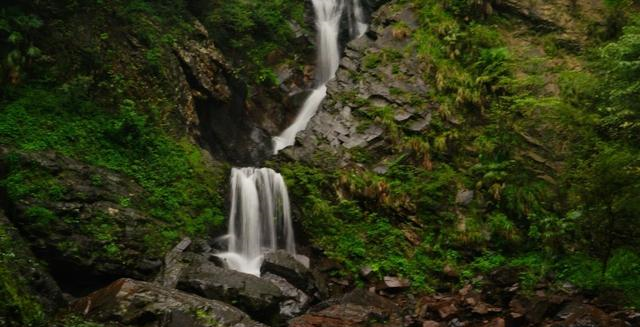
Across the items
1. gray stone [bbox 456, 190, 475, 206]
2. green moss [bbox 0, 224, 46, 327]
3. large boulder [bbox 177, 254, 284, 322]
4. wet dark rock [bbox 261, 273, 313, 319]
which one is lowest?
wet dark rock [bbox 261, 273, 313, 319]

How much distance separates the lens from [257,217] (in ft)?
50.7

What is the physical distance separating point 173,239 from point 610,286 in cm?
1096

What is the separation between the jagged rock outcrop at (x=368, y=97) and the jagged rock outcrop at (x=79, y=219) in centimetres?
581

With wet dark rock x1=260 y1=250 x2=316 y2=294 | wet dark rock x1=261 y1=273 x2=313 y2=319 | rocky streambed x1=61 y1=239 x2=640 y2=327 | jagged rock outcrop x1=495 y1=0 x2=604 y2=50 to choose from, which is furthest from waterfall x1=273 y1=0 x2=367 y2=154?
wet dark rock x1=261 y1=273 x2=313 y2=319

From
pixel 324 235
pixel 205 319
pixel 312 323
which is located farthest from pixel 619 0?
pixel 205 319

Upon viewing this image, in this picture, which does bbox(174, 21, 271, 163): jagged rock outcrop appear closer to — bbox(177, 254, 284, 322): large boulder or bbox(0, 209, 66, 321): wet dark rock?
bbox(177, 254, 284, 322): large boulder

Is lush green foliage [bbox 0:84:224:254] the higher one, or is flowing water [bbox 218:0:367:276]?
lush green foliage [bbox 0:84:224:254]

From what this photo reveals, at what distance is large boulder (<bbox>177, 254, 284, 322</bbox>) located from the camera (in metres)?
11.2

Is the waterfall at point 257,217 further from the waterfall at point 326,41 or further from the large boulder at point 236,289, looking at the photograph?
the waterfall at point 326,41

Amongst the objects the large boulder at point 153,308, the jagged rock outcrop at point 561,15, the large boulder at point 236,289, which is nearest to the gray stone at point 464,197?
the large boulder at point 236,289

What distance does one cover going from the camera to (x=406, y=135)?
57.5 feet

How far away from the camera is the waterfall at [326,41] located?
67.9ft

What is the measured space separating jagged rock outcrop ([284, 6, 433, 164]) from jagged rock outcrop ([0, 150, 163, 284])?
5806mm

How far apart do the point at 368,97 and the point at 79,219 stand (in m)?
10.3
